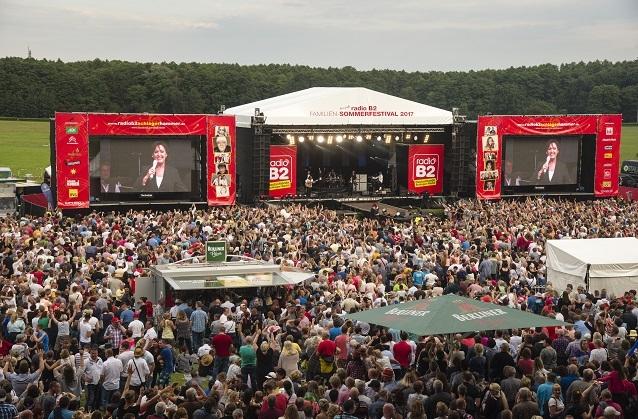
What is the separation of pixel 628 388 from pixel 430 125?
26.8 m

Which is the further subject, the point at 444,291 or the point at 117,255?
the point at 117,255

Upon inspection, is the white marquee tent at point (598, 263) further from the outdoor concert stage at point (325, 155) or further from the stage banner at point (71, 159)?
the stage banner at point (71, 159)

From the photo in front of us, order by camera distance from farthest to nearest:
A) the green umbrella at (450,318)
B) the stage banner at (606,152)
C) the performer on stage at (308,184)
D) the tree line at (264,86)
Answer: the tree line at (264,86) → the stage banner at (606,152) → the performer on stage at (308,184) → the green umbrella at (450,318)

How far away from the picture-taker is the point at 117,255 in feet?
67.5

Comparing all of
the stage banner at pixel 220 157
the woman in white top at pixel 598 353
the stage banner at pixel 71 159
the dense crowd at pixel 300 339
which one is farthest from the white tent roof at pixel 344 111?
the woman in white top at pixel 598 353

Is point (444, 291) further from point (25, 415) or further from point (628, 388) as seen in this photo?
point (25, 415)

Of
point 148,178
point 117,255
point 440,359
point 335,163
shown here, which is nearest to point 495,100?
point 335,163

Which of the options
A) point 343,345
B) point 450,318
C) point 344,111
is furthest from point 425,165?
point 450,318

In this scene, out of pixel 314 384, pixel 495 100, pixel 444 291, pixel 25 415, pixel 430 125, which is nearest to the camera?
pixel 25 415

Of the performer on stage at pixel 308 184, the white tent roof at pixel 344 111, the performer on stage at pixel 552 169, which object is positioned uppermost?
the white tent roof at pixel 344 111

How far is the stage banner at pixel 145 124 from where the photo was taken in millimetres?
32719

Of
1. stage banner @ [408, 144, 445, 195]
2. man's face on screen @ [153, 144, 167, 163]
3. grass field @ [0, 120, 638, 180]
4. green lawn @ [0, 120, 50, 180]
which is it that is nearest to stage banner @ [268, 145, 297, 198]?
man's face on screen @ [153, 144, 167, 163]

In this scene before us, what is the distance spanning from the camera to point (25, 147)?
78188mm

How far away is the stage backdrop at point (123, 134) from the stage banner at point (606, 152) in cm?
1406
